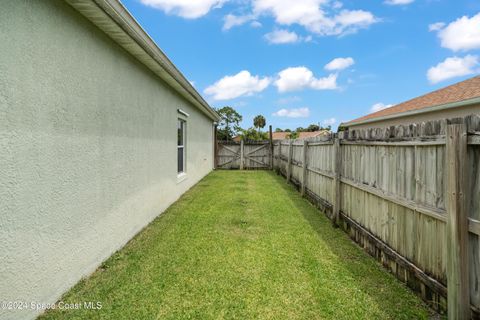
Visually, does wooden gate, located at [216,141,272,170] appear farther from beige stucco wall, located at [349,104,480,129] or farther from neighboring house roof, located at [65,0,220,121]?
neighboring house roof, located at [65,0,220,121]

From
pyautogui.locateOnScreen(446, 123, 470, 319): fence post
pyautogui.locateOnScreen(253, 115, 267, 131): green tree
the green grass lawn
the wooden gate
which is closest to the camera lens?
pyautogui.locateOnScreen(446, 123, 470, 319): fence post

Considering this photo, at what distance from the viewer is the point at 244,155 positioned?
58.6ft

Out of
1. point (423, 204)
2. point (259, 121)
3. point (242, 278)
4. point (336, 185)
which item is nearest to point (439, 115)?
point (336, 185)

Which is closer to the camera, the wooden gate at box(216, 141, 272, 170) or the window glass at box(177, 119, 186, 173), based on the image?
the window glass at box(177, 119, 186, 173)

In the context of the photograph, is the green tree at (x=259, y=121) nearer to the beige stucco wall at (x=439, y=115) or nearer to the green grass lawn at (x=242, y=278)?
the beige stucco wall at (x=439, y=115)

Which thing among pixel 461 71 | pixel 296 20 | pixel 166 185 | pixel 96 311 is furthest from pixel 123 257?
pixel 461 71

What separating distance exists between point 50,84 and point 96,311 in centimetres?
210

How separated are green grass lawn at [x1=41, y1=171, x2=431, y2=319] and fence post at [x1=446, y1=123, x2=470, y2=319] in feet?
1.47

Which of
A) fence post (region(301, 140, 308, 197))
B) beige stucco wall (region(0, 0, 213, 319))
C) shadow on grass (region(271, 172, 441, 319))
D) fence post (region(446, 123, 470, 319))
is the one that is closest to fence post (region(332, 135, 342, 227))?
shadow on grass (region(271, 172, 441, 319))

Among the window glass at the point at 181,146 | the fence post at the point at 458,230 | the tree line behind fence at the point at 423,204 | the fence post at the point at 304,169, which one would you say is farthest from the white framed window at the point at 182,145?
the fence post at the point at 458,230

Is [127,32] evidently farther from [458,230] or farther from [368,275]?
[368,275]

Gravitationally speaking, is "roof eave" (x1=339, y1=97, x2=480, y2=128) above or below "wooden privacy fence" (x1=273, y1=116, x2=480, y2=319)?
above

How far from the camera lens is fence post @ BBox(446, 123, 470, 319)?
2.09 m

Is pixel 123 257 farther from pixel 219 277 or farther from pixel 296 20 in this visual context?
pixel 296 20
